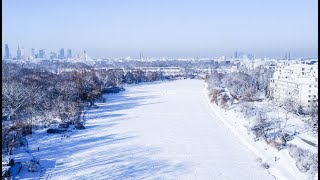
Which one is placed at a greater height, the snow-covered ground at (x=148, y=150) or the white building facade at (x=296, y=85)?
the white building facade at (x=296, y=85)

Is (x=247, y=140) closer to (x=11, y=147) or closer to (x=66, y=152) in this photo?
(x=66, y=152)

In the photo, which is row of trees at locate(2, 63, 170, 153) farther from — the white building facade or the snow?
the white building facade

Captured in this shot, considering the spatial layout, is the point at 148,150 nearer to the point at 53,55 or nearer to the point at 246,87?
the point at 246,87

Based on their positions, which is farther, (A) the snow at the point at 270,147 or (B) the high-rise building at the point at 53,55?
(B) the high-rise building at the point at 53,55

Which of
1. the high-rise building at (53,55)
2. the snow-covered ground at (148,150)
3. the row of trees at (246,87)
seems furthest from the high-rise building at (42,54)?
the snow-covered ground at (148,150)

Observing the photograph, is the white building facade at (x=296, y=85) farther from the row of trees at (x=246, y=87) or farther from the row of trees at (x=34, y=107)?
the row of trees at (x=34, y=107)

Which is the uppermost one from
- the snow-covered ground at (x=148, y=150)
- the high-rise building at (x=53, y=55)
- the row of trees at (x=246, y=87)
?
the high-rise building at (x=53, y=55)

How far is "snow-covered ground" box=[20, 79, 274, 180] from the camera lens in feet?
17.6

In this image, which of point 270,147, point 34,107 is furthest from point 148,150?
point 34,107

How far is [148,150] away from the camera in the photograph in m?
6.61

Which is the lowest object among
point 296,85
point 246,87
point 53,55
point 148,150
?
point 148,150

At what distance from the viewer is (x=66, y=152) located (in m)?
6.42

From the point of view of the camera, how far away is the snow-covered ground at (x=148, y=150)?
5.38 metres

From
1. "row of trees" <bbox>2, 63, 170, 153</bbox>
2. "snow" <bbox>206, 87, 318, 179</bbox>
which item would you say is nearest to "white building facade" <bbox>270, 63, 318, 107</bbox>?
"snow" <bbox>206, 87, 318, 179</bbox>
